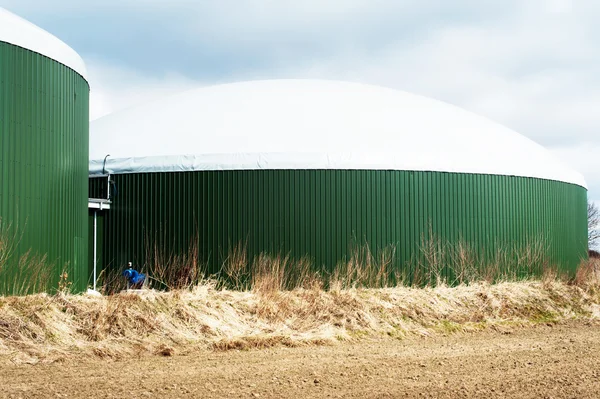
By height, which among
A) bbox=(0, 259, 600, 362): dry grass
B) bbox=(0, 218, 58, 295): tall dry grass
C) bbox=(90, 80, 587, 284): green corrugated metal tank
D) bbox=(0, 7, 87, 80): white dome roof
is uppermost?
bbox=(0, 7, 87, 80): white dome roof

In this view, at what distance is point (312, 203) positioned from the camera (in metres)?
17.8

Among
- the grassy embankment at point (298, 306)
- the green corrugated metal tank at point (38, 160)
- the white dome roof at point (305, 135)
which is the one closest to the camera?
the grassy embankment at point (298, 306)

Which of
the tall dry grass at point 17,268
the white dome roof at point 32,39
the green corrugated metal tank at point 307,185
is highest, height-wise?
the white dome roof at point 32,39

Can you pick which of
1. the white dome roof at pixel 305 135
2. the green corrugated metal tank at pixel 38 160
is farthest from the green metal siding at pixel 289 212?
the green corrugated metal tank at pixel 38 160

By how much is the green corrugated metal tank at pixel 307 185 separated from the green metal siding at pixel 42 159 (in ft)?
9.53

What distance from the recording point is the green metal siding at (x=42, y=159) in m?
13.2

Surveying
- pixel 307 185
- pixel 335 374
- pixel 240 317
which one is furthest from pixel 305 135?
pixel 335 374

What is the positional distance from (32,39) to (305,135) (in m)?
7.46

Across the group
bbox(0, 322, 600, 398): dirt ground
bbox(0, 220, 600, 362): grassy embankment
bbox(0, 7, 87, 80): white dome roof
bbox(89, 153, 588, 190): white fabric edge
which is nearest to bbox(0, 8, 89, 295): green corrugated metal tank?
bbox(0, 7, 87, 80): white dome roof

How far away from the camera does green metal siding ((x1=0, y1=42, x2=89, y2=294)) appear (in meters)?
13.2

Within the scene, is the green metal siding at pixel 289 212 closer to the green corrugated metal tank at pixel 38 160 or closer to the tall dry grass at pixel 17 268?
the green corrugated metal tank at pixel 38 160

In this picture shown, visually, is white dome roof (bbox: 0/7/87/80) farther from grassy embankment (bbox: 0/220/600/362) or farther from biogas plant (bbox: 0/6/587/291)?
grassy embankment (bbox: 0/220/600/362)

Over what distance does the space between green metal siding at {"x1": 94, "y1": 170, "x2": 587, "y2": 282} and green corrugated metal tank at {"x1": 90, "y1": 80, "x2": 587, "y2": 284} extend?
0.02 m

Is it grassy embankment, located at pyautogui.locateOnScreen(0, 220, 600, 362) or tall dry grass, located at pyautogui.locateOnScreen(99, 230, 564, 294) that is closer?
grassy embankment, located at pyautogui.locateOnScreen(0, 220, 600, 362)
